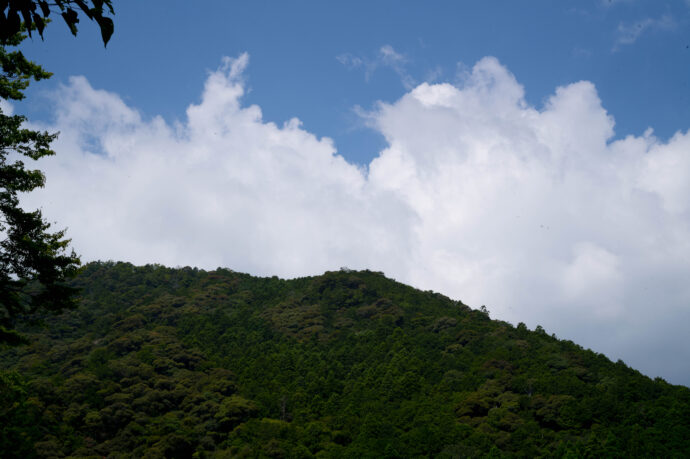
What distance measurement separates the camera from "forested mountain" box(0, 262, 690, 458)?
133 ft

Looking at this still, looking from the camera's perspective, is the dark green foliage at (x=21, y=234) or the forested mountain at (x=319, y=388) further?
the forested mountain at (x=319, y=388)

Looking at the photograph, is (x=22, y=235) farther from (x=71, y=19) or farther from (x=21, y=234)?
(x=71, y=19)

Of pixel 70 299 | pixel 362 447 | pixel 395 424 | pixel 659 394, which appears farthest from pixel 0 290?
pixel 659 394

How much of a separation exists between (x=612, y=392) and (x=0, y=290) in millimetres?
50170

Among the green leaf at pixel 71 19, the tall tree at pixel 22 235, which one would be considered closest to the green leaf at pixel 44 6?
the green leaf at pixel 71 19

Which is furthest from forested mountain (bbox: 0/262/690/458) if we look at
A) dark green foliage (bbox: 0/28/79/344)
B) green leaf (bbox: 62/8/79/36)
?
green leaf (bbox: 62/8/79/36)

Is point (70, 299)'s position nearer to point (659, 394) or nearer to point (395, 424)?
point (395, 424)

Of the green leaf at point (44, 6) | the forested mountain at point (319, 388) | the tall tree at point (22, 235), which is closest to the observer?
the green leaf at point (44, 6)

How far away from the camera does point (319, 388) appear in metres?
58.1

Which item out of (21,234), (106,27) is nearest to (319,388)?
(21,234)

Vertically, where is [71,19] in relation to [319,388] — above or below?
below

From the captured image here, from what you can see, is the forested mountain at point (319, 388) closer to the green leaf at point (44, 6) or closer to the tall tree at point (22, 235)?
the tall tree at point (22, 235)

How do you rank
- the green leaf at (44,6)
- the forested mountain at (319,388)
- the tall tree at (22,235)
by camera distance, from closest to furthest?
the green leaf at (44,6) < the tall tree at (22,235) < the forested mountain at (319,388)

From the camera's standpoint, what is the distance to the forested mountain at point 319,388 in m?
40.6
